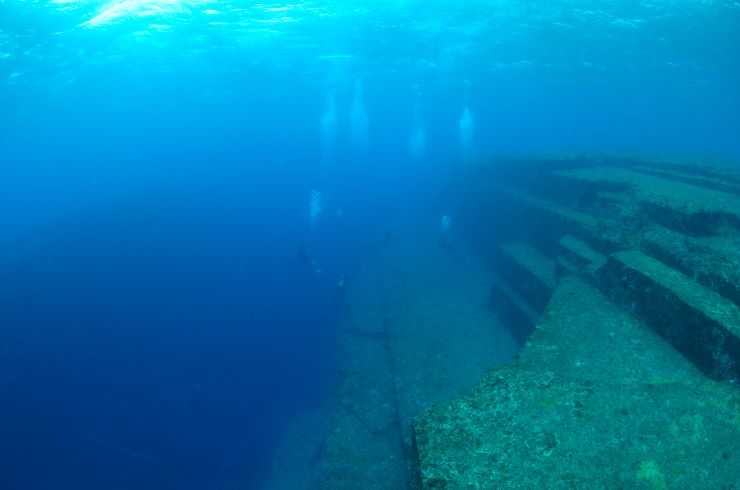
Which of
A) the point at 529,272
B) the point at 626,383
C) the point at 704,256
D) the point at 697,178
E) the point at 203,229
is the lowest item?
the point at 203,229

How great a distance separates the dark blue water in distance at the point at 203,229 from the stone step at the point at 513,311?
21.9 feet

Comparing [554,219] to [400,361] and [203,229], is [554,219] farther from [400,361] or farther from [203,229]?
[203,229]

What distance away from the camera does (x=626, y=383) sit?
144 inches

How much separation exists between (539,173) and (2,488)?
21267mm

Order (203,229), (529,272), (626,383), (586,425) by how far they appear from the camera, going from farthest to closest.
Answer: (203,229)
(529,272)
(626,383)
(586,425)

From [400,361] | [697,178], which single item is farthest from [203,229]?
[697,178]

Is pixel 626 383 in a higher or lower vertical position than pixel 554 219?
higher

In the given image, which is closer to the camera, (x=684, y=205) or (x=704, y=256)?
(x=704, y=256)

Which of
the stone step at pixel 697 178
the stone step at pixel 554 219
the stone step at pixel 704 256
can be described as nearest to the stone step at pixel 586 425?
the stone step at pixel 704 256

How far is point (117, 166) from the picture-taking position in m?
109

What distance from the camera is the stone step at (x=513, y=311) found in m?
9.34

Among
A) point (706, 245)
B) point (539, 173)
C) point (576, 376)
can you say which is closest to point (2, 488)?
point (576, 376)

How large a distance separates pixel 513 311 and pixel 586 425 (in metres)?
7.20

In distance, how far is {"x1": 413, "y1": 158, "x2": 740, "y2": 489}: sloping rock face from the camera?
2.87 m
